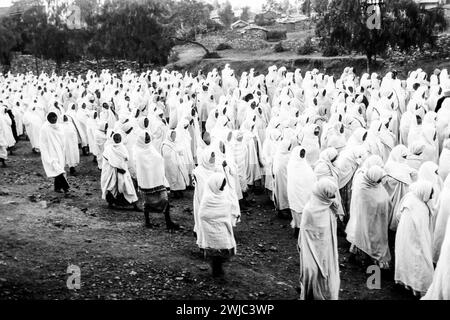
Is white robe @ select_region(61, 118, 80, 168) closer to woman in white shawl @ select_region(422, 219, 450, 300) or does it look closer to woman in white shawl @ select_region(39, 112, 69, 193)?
woman in white shawl @ select_region(39, 112, 69, 193)

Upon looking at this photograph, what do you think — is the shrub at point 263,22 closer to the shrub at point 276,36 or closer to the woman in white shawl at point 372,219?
the shrub at point 276,36

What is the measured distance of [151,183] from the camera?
27.0 feet

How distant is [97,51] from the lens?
31.5 metres

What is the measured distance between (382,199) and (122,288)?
11.5 ft

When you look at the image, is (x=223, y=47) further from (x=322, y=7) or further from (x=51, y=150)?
(x=51, y=150)

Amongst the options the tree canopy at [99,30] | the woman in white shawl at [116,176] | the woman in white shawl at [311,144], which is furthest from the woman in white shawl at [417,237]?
the tree canopy at [99,30]

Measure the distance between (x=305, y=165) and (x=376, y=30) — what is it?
1353 cm

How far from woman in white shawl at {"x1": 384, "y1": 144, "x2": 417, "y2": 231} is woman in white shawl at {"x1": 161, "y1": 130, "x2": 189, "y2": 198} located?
4.20 m

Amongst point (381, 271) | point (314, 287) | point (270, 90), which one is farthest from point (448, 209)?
point (270, 90)

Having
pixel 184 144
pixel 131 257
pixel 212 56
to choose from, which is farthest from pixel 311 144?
pixel 212 56

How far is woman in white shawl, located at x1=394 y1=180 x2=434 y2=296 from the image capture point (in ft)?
19.8

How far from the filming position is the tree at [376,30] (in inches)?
795

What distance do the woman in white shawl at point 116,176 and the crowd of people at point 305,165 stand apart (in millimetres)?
21
